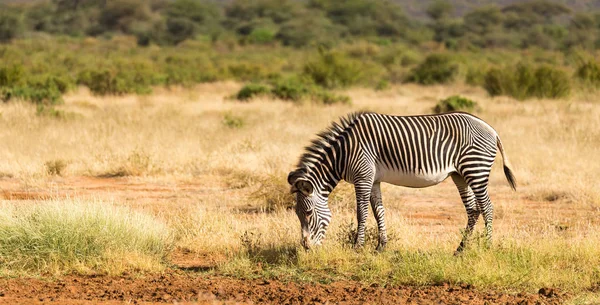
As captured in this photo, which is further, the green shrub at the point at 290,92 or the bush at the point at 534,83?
the bush at the point at 534,83

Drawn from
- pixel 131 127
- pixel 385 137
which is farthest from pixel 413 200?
pixel 131 127

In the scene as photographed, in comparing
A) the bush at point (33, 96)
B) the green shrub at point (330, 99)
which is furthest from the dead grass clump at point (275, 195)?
the green shrub at point (330, 99)

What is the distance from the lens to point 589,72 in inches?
1133

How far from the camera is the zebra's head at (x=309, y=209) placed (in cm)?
838

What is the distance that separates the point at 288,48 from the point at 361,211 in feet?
207

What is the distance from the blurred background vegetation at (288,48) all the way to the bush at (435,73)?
74 mm

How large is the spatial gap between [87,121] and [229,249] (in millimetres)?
11123

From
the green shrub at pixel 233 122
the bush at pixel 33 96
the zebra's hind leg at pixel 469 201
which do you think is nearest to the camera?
the zebra's hind leg at pixel 469 201

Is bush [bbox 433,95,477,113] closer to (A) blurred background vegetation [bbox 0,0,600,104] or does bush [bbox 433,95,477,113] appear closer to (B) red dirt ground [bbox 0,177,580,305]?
(A) blurred background vegetation [bbox 0,0,600,104]

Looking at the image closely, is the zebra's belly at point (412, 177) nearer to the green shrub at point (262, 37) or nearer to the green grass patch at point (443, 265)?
the green grass patch at point (443, 265)

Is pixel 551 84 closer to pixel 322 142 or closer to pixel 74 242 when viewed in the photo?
pixel 322 142

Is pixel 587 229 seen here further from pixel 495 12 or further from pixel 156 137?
pixel 495 12

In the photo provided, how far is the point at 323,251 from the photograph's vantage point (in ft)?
27.7

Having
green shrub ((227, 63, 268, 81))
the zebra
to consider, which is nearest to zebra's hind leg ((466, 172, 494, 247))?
the zebra
